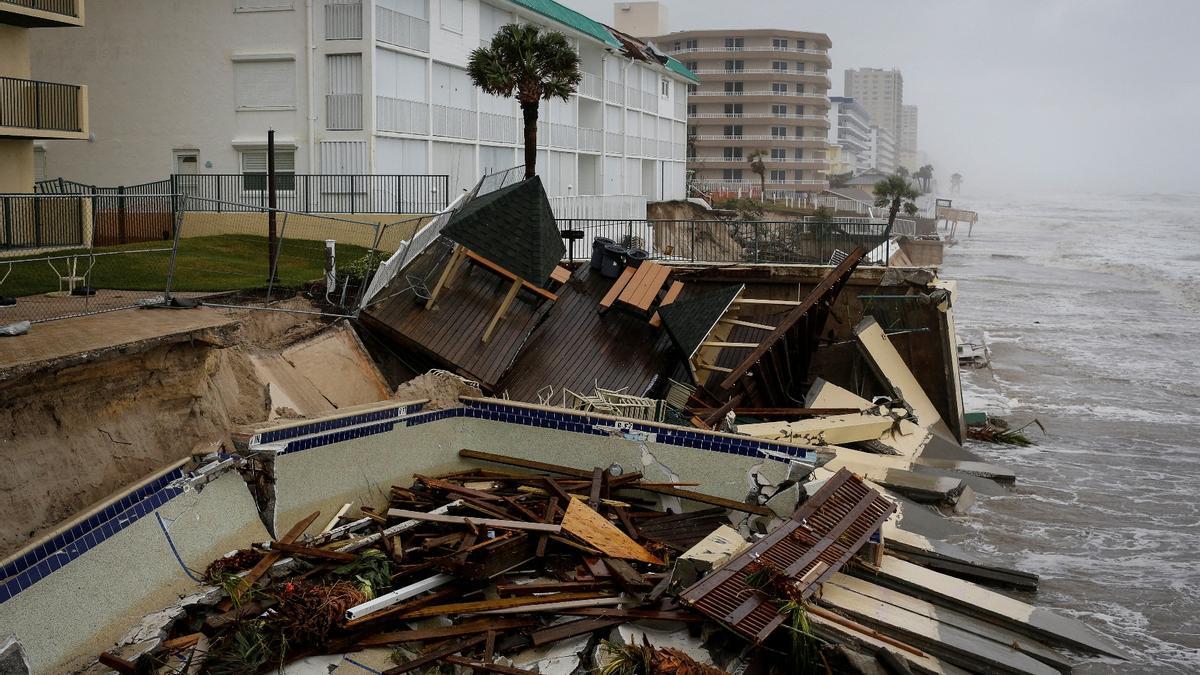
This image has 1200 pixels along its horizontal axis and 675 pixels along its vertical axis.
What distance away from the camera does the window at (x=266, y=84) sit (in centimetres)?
2928

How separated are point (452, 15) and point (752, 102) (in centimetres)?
8428

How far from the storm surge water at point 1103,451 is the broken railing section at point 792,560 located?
2.37 metres

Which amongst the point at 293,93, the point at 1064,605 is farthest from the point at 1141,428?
the point at 293,93

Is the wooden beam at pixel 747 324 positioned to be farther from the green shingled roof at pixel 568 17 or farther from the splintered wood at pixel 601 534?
the green shingled roof at pixel 568 17

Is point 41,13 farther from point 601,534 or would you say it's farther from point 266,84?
point 601,534

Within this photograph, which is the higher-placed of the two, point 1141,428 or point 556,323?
point 556,323

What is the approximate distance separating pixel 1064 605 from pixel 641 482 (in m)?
4.75

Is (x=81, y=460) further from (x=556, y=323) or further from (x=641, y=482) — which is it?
(x=556, y=323)

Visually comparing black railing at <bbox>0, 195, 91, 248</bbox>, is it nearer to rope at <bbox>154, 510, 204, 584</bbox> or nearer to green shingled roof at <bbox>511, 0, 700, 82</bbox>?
rope at <bbox>154, 510, 204, 584</bbox>

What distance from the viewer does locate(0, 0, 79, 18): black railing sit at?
23547mm

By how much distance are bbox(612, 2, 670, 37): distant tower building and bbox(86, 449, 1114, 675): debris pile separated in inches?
3519

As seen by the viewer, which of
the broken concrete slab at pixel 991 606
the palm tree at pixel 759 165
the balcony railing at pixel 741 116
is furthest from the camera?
the balcony railing at pixel 741 116

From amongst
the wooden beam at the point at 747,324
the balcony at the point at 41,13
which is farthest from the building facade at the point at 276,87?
the wooden beam at the point at 747,324

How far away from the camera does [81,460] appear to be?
31.5ft
